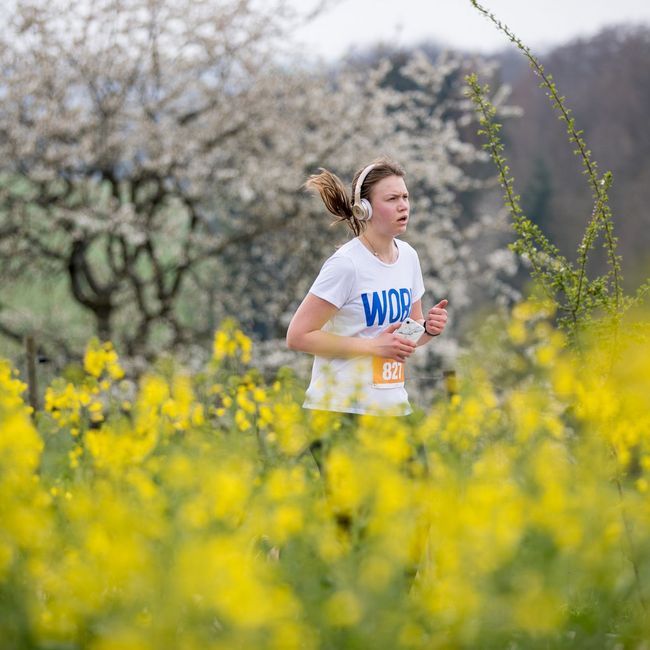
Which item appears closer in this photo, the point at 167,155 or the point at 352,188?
the point at 352,188

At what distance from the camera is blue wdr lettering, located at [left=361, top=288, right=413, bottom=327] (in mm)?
3537

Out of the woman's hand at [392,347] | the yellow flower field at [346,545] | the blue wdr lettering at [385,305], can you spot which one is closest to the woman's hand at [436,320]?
the blue wdr lettering at [385,305]

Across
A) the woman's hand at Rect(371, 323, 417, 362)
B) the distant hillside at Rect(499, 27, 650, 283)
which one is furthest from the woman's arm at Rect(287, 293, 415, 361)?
the distant hillside at Rect(499, 27, 650, 283)

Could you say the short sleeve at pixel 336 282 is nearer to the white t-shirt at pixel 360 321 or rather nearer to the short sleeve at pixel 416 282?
the white t-shirt at pixel 360 321

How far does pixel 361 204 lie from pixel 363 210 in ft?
0.09

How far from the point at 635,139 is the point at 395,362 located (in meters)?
31.9

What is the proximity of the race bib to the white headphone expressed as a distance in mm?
538

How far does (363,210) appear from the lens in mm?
3629

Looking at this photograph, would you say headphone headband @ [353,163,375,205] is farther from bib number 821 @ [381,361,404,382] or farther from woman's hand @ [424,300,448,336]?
bib number 821 @ [381,361,404,382]

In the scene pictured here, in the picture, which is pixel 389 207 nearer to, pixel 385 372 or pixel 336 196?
pixel 336 196

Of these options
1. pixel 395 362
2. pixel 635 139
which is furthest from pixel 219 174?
pixel 635 139

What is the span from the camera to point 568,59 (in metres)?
35.1

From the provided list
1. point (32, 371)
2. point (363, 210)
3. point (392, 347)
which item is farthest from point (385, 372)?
point (32, 371)

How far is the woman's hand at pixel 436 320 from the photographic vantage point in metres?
3.62
